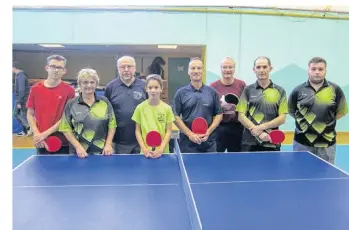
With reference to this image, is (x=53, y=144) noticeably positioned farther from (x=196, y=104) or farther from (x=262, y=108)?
(x=262, y=108)

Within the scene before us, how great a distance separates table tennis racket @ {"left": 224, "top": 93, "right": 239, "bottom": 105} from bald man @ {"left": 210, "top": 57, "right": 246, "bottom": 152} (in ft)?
0.09

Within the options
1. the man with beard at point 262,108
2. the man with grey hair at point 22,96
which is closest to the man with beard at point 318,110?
the man with beard at point 262,108

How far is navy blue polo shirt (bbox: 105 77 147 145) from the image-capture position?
2.79m

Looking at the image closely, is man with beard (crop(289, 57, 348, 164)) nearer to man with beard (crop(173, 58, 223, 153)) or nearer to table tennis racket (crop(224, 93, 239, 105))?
table tennis racket (crop(224, 93, 239, 105))

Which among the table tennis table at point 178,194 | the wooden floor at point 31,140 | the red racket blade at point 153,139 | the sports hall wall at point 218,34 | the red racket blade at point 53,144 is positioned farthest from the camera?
the sports hall wall at point 218,34

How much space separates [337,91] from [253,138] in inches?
31.8

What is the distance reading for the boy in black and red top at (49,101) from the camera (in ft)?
8.80

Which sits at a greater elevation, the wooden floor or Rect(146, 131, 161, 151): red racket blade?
Rect(146, 131, 161, 151): red racket blade

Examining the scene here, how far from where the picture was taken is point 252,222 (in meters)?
1.37

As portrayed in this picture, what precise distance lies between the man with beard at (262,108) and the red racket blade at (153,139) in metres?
0.84

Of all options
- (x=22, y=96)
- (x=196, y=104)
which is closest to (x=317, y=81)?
(x=196, y=104)

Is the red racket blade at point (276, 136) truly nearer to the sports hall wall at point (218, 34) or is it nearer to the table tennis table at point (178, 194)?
the table tennis table at point (178, 194)

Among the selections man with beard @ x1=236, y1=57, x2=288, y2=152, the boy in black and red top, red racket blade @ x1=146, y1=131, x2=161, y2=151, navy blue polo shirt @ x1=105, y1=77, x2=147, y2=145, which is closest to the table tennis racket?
man with beard @ x1=236, y1=57, x2=288, y2=152

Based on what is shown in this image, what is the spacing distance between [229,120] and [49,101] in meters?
1.59
